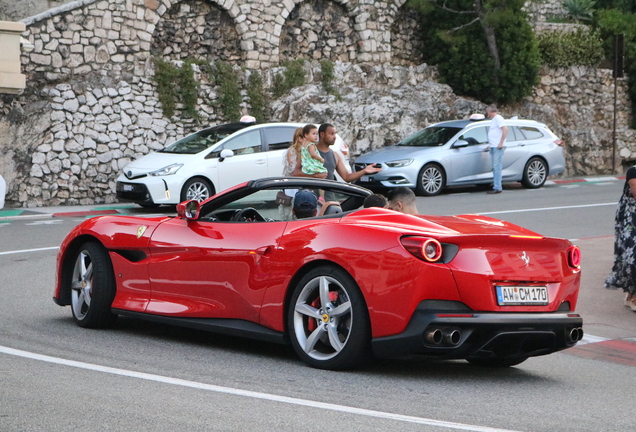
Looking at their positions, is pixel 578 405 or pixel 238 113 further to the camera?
pixel 238 113

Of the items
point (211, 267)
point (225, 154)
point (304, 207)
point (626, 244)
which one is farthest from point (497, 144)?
point (211, 267)

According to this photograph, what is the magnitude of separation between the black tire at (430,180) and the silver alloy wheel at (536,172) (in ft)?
8.32

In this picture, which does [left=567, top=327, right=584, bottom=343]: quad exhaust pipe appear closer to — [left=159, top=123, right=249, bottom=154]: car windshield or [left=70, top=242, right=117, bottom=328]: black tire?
[left=70, top=242, right=117, bottom=328]: black tire

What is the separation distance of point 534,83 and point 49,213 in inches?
627

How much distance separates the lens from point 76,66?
23312 mm

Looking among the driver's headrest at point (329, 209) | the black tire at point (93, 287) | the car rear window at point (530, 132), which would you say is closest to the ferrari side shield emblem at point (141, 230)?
the black tire at point (93, 287)

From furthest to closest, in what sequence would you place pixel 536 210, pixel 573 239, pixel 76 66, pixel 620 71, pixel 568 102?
1. pixel 568 102
2. pixel 620 71
3. pixel 76 66
4. pixel 536 210
5. pixel 573 239

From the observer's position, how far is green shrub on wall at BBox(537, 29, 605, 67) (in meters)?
31.1

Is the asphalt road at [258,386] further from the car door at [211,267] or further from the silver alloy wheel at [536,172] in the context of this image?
the silver alloy wheel at [536,172]

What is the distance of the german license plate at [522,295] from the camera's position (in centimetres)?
648

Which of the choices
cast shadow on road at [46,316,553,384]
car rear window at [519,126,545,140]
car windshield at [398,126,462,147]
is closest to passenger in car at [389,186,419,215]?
cast shadow on road at [46,316,553,384]

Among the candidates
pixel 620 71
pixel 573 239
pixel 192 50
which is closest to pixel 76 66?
pixel 192 50

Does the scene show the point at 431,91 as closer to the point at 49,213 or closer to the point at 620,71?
the point at 620,71

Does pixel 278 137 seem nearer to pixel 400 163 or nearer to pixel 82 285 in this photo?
pixel 400 163
